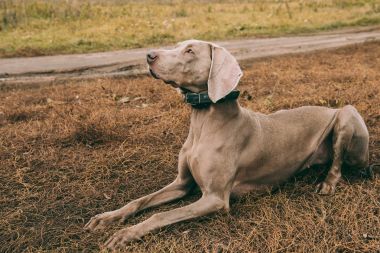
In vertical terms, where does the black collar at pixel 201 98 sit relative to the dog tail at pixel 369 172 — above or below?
above

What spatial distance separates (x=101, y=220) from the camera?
3799 mm

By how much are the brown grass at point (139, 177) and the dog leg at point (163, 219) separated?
0.25 ft

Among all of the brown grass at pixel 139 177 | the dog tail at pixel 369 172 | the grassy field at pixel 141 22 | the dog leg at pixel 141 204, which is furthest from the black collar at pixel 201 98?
the grassy field at pixel 141 22

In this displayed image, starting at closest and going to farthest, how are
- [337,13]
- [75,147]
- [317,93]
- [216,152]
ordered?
[216,152], [75,147], [317,93], [337,13]

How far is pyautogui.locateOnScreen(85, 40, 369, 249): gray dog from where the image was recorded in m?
3.66

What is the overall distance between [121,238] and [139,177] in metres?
1.34

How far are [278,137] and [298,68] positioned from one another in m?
6.36

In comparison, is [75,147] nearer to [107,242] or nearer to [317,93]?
[107,242]

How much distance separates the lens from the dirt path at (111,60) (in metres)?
10.4

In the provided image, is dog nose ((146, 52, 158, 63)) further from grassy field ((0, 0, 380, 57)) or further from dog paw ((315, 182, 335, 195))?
grassy field ((0, 0, 380, 57))

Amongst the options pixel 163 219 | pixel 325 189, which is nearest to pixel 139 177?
pixel 163 219

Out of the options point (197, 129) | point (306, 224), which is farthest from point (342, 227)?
point (197, 129)

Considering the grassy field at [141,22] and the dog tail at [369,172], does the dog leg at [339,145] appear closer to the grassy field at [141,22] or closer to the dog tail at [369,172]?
the dog tail at [369,172]

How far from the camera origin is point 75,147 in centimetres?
560
